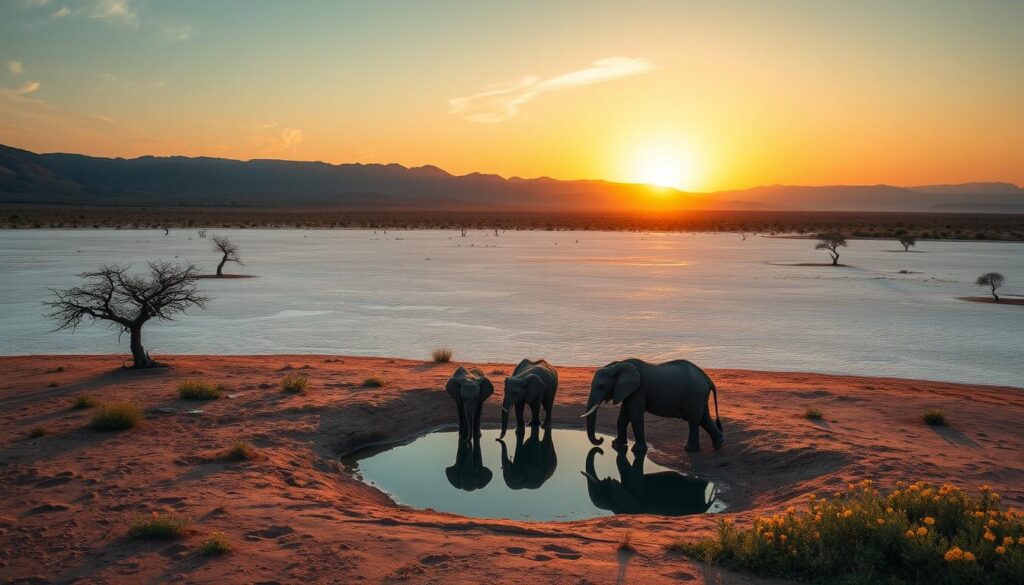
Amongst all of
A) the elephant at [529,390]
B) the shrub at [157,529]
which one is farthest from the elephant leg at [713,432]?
the shrub at [157,529]

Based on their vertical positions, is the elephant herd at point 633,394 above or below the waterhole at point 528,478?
above

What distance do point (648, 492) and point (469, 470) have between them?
2893 mm

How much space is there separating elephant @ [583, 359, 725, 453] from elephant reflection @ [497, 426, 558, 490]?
99 cm

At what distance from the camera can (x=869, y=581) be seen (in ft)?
20.6

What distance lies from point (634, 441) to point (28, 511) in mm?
9283

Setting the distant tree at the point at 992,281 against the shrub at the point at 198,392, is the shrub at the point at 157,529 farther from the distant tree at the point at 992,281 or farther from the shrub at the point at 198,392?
the distant tree at the point at 992,281

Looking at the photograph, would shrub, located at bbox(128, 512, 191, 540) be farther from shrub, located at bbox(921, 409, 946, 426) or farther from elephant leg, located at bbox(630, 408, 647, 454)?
shrub, located at bbox(921, 409, 946, 426)

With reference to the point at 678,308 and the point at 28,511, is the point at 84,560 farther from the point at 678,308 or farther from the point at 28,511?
the point at 678,308

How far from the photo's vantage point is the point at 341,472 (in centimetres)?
1111

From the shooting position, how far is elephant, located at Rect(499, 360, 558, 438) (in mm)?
12148

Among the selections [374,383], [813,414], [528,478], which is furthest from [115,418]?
[813,414]

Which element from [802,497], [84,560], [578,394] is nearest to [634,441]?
[578,394]

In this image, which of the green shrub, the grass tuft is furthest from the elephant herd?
the grass tuft

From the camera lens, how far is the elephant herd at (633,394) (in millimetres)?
11734
